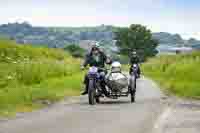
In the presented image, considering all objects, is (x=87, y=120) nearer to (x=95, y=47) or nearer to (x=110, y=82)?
(x=110, y=82)

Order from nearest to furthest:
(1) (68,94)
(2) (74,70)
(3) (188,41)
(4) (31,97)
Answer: (4) (31,97), (1) (68,94), (2) (74,70), (3) (188,41)

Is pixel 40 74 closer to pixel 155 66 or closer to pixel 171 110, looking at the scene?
pixel 171 110

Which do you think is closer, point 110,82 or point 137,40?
point 110,82

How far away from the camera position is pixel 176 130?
13.1 m

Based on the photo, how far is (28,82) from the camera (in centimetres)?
3139

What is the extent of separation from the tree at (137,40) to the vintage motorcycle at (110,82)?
4881 inches

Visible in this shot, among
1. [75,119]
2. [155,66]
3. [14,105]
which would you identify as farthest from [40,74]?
[155,66]

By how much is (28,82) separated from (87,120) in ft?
55.3

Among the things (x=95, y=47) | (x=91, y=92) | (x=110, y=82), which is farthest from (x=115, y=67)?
(x=91, y=92)

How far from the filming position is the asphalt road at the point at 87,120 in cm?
1290

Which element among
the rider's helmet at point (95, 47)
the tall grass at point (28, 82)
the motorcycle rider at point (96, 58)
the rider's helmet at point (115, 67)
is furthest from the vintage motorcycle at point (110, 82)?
the tall grass at point (28, 82)

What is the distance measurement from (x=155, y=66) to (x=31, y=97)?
5403 cm

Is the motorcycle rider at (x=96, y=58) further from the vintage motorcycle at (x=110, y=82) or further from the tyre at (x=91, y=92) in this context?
the tyre at (x=91, y=92)

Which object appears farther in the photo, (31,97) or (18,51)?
(18,51)
